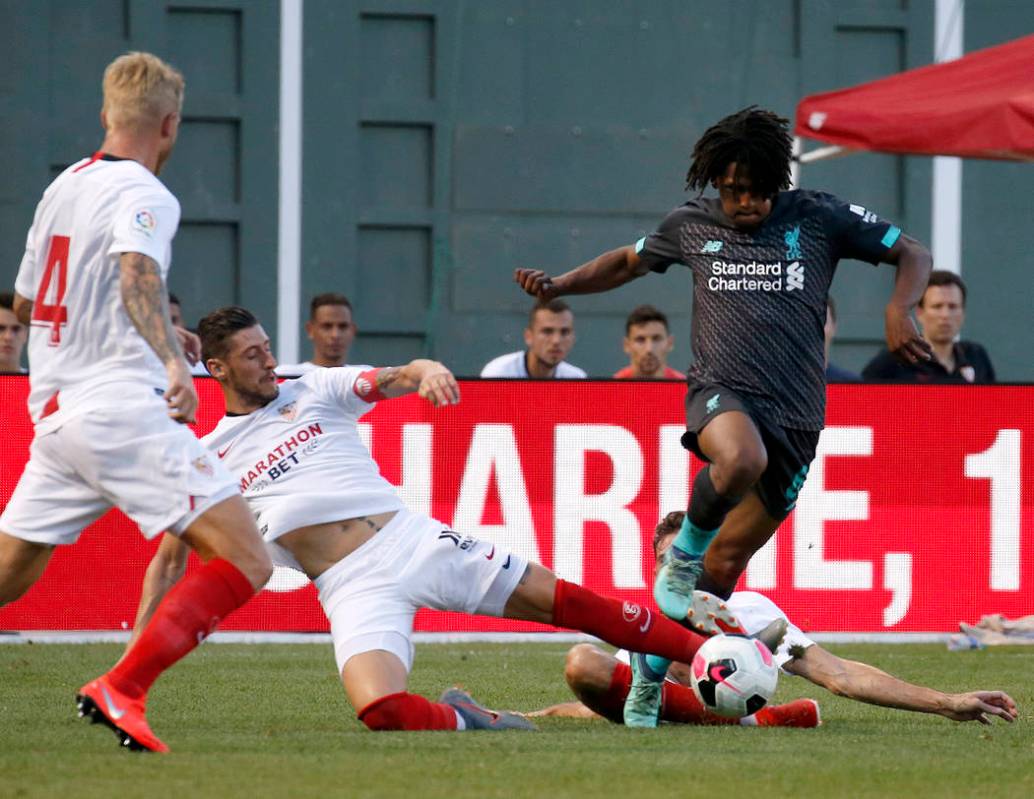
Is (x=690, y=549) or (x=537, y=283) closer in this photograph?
(x=690, y=549)

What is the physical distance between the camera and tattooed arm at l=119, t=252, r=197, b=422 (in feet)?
17.3

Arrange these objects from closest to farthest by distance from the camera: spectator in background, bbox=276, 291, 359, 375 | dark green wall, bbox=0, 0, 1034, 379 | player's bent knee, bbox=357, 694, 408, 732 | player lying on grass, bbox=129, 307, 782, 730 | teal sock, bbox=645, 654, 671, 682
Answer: player's bent knee, bbox=357, 694, 408, 732 < player lying on grass, bbox=129, 307, 782, 730 < teal sock, bbox=645, 654, 671, 682 < spectator in background, bbox=276, 291, 359, 375 < dark green wall, bbox=0, 0, 1034, 379

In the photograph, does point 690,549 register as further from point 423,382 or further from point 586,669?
point 423,382

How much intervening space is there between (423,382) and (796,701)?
1887 mm

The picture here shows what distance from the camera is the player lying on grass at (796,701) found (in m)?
6.49

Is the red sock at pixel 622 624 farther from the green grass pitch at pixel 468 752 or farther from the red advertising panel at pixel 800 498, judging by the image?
the red advertising panel at pixel 800 498

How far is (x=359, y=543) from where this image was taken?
262 inches

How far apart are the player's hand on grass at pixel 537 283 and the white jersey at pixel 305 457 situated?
74 cm

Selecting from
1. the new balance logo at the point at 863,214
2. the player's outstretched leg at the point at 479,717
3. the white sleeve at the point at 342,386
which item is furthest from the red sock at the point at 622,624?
the new balance logo at the point at 863,214

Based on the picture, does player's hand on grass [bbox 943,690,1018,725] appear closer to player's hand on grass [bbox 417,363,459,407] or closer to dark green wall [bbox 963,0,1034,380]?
player's hand on grass [bbox 417,363,459,407]

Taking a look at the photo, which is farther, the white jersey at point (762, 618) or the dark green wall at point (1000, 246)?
the dark green wall at point (1000, 246)

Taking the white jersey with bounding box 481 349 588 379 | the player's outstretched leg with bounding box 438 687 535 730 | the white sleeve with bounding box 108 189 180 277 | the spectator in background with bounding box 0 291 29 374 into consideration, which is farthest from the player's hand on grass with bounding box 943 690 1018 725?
the spectator in background with bounding box 0 291 29 374

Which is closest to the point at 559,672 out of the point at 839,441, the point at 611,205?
the point at 839,441

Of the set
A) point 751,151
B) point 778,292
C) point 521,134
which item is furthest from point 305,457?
point 521,134
